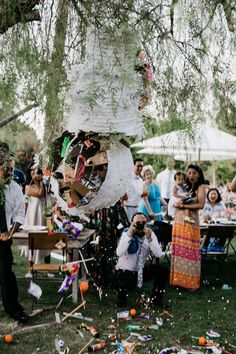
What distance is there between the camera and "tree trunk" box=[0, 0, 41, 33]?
203 cm

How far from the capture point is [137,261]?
4.87m

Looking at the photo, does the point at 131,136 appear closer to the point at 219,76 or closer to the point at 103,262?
the point at 219,76

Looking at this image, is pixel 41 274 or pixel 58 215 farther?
pixel 41 274

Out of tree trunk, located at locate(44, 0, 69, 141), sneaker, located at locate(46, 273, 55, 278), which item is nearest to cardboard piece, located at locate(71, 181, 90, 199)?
tree trunk, located at locate(44, 0, 69, 141)

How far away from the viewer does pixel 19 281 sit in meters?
5.78

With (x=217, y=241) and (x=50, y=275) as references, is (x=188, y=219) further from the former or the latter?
(x=50, y=275)

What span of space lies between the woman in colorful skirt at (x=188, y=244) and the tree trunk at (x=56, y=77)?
363 cm

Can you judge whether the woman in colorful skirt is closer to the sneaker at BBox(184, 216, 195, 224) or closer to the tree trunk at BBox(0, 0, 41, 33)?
the sneaker at BBox(184, 216, 195, 224)

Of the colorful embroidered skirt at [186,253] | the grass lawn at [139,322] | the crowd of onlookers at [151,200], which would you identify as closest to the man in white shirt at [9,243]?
the grass lawn at [139,322]

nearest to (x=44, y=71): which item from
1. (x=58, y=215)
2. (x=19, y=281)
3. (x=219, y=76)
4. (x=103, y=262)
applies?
(x=219, y=76)

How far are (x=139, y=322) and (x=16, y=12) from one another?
298 cm

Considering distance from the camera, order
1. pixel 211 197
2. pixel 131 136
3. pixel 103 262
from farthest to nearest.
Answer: pixel 211 197 < pixel 103 262 < pixel 131 136

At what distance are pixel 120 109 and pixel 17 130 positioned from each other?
1.48ft

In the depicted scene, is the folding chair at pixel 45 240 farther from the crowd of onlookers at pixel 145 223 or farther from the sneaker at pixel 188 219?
the sneaker at pixel 188 219
